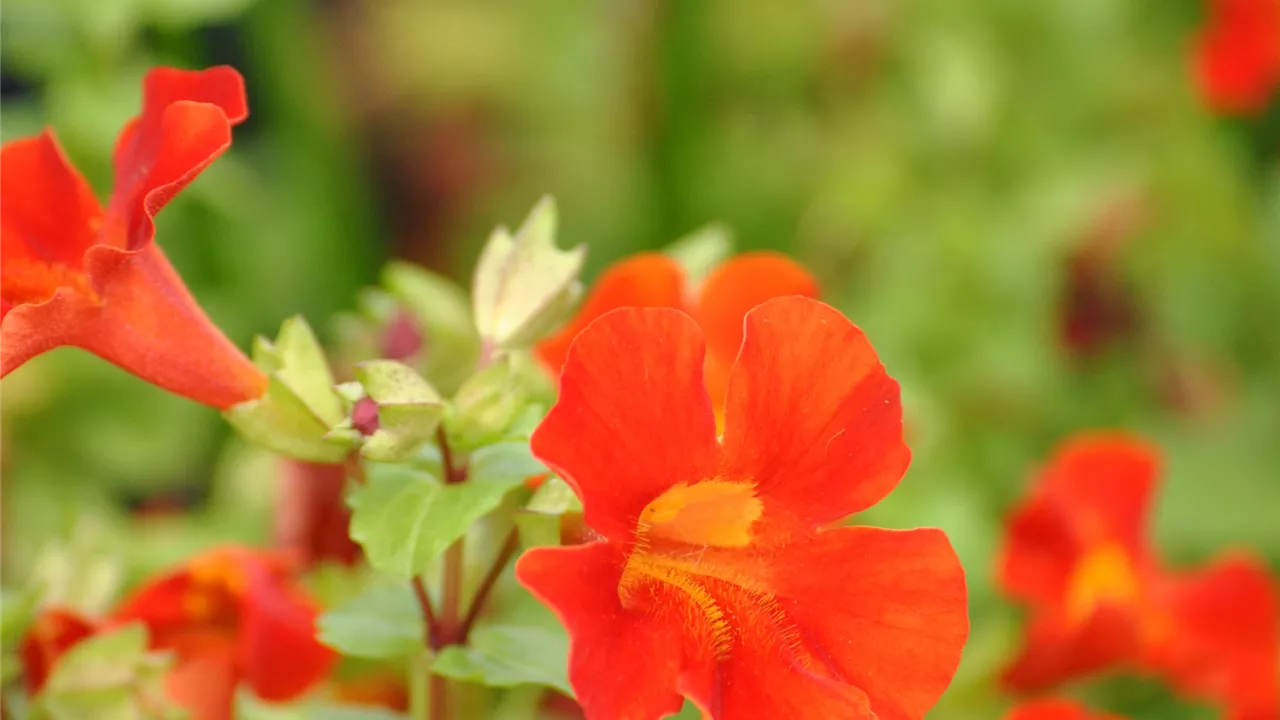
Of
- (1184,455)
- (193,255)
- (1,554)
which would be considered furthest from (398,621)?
(1184,455)

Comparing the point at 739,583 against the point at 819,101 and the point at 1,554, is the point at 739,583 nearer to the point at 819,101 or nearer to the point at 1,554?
the point at 1,554

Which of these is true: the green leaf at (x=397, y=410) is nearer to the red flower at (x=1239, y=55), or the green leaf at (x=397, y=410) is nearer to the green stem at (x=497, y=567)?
the green stem at (x=497, y=567)

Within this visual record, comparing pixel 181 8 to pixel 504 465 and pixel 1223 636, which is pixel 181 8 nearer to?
pixel 504 465

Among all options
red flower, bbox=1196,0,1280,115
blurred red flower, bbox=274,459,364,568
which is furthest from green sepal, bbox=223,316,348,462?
red flower, bbox=1196,0,1280,115

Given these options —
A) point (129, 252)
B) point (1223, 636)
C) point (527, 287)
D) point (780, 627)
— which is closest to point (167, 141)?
point (129, 252)

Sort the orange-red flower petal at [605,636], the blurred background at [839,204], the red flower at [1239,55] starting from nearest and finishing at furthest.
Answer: the orange-red flower petal at [605,636] < the blurred background at [839,204] < the red flower at [1239,55]

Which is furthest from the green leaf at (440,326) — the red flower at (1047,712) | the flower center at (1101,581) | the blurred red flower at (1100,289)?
the blurred red flower at (1100,289)
